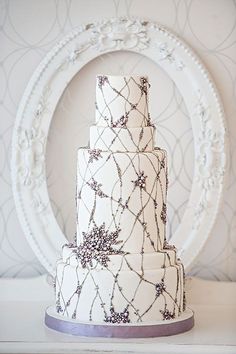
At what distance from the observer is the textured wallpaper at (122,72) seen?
1880mm

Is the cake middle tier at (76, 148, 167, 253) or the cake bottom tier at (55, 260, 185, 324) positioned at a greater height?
the cake middle tier at (76, 148, 167, 253)

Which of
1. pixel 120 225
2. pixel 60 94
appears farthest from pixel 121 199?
pixel 60 94

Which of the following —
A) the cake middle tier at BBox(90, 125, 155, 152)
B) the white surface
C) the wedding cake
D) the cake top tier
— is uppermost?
the cake top tier

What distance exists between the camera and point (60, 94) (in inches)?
73.7

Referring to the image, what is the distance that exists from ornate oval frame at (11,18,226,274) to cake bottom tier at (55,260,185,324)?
31 centimetres

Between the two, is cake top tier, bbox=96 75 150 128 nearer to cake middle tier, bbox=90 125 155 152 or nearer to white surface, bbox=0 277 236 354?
cake middle tier, bbox=90 125 155 152

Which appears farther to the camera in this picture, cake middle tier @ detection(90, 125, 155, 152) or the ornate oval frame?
the ornate oval frame

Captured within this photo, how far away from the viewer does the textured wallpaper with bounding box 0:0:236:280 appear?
1.88 meters

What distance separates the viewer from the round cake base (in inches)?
59.7

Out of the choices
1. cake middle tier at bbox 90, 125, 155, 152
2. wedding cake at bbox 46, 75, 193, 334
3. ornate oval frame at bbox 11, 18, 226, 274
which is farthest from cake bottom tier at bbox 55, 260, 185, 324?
ornate oval frame at bbox 11, 18, 226, 274

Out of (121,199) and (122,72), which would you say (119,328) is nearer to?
(121,199)

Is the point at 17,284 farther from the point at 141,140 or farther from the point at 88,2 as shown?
the point at 88,2

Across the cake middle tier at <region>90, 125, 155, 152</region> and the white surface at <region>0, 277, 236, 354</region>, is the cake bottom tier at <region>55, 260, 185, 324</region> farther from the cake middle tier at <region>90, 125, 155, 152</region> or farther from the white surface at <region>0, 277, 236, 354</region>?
the cake middle tier at <region>90, 125, 155, 152</region>

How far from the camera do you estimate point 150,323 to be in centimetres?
153
